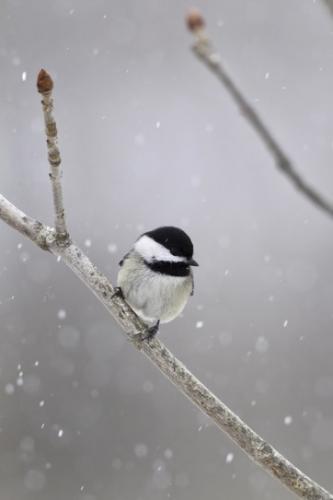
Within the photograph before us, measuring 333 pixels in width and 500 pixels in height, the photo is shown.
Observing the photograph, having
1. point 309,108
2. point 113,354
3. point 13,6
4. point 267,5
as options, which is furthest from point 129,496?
point 267,5

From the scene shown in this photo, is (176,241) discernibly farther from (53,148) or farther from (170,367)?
(53,148)

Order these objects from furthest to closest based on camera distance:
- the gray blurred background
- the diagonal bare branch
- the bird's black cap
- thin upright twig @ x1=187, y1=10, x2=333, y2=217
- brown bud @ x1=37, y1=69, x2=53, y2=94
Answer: the gray blurred background → the bird's black cap → the diagonal bare branch → brown bud @ x1=37, y1=69, x2=53, y2=94 → thin upright twig @ x1=187, y1=10, x2=333, y2=217

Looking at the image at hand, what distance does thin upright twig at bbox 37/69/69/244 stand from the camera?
126 cm

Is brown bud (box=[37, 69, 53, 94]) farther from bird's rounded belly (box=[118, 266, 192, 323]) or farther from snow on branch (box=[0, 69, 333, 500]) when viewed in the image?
bird's rounded belly (box=[118, 266, 192, 323])

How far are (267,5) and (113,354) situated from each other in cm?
484

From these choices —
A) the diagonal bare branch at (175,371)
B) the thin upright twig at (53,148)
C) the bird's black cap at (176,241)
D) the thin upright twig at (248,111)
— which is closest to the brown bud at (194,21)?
the thin upright twig at (248,111)

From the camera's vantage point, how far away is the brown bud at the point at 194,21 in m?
0.66

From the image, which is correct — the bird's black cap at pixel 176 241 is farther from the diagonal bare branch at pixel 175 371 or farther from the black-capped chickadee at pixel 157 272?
the diagonal bare branch at pixel 175 371

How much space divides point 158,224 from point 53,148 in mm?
5494

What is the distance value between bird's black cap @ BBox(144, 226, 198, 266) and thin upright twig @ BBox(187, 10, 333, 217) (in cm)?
252

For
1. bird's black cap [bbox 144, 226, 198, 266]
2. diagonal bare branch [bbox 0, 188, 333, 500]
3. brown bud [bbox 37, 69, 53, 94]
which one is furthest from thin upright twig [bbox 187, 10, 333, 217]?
bird's black cap [bbox 144, 226, 198, 266]

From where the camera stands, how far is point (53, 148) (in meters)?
1.65

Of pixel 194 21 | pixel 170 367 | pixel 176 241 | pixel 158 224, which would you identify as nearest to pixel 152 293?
pixel 176 241

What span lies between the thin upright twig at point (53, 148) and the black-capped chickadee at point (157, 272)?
1099 mm
